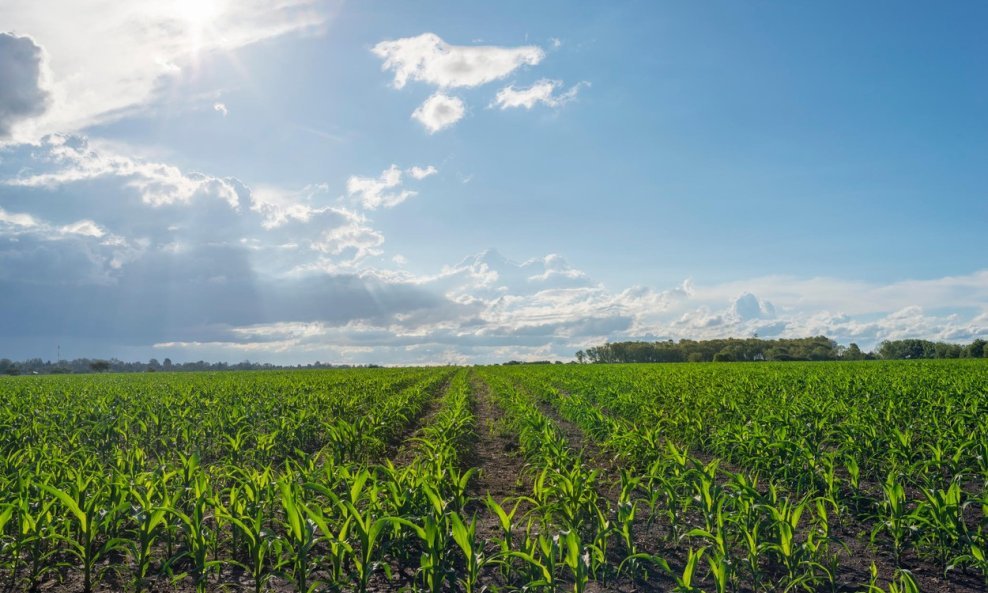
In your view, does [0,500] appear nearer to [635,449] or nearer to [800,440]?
[635,449]

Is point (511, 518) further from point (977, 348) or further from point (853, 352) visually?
point (853, 352)

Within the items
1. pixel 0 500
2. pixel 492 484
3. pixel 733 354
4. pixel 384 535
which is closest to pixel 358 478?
pixel 384 535

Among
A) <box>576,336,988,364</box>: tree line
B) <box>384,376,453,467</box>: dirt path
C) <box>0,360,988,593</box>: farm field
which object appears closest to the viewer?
<box>0,360,988,593</box>: farm field

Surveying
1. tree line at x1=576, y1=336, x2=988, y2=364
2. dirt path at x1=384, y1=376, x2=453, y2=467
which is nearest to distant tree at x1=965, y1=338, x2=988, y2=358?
tree line at x1=576, y1=336, x2=988, y2=364

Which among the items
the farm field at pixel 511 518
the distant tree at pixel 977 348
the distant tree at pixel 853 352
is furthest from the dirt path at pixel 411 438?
the distant tree at pixel 853 352

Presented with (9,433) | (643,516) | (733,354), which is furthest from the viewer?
(733,354)

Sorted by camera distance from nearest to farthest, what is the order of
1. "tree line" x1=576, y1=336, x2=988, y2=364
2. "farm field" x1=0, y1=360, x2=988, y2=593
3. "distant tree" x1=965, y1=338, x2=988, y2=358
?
"farm field" x1=0, y1=360, x2=988, y2=593 → "distant tree" x1=965, y1=338, x2=988, y2=358 → "tree line" x1=576, y1=336, x2=988, y2=364

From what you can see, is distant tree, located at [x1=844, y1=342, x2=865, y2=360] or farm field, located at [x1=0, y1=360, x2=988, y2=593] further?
distant tree, located at [x1=844, y1=342, x2=865, y2=360]

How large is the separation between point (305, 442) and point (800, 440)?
33.7 ft

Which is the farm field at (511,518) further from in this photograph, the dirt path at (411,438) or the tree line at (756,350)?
the tree line at (756,350)

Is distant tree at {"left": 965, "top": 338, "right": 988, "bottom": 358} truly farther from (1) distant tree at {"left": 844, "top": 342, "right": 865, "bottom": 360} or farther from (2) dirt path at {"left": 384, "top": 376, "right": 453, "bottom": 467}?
(2) dirt path at {"left": 384, "top": 376, "right": 453, "bottom": 467}

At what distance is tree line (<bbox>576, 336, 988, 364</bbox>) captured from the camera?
384 feet

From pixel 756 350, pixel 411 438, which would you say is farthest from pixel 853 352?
pixel 411 438

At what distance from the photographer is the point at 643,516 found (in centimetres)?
810
